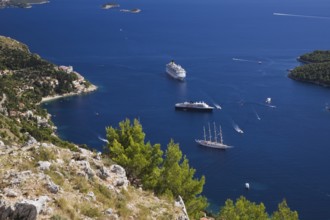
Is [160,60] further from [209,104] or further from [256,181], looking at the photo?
[256,181]

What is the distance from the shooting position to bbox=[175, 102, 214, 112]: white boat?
301 feet

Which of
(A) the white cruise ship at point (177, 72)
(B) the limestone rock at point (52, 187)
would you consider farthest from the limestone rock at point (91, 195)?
(A) the white cruise ship at point (177, 72)

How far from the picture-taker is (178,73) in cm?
11425

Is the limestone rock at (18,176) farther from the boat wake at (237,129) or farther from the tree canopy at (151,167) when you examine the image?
the boat wake at (237,129)

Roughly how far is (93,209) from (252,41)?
156 m

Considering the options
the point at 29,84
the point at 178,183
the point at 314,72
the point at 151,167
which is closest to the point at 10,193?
the point at 151,167

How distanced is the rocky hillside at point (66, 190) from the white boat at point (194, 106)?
70.7m

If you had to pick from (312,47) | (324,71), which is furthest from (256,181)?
(312,47)

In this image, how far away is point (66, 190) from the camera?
16.6 m

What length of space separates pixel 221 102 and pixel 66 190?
8101cm

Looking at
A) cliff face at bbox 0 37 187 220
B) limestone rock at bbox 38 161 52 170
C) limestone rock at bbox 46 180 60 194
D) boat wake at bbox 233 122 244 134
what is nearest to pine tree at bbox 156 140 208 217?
cliff face at bbox 0 37 187 220

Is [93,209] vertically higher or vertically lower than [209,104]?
higher

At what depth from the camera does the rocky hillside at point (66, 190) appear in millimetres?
14617

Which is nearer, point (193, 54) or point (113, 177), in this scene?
point (113, 177)
